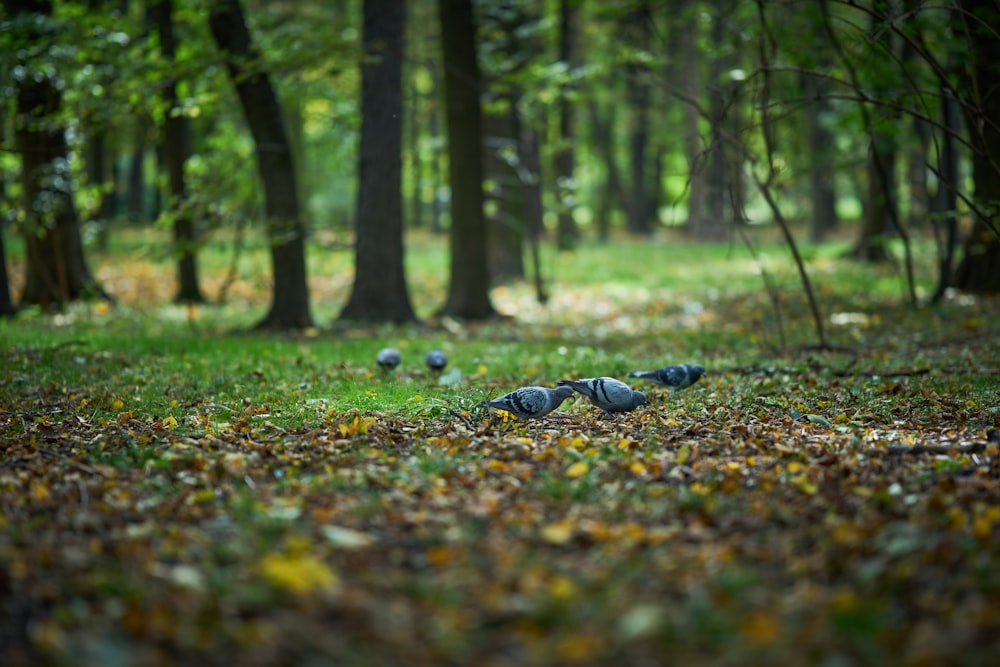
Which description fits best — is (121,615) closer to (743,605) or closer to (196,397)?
(743,605)

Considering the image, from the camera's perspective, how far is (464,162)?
14281 mm

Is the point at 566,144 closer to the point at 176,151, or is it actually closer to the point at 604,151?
the point at 176,151

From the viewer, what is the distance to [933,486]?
4.96m

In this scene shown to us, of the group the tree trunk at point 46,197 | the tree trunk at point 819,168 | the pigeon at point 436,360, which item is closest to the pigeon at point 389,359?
the pigeon at point 436,360

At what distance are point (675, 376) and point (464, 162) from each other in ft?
24.9

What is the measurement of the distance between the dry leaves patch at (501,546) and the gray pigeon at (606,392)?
343 mm

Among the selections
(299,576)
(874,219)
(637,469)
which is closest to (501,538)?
(299,576)

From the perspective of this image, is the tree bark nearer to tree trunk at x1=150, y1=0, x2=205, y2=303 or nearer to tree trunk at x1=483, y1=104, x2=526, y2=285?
tree trunk at x1=483, y1=104, x2=526, y2=285

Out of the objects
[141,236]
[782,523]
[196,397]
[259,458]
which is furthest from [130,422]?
[141,236]

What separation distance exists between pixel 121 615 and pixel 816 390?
20.6ft

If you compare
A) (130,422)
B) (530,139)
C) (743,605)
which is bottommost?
(743,605)

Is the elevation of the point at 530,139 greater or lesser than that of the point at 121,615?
greater

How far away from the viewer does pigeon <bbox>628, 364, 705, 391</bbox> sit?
7.65 m

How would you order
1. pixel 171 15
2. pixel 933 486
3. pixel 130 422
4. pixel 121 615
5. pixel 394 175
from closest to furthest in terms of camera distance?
pixel 121 615 → pixel 933 486 → pixel 130 422 → pixel 394 175 → pixel 171 15
